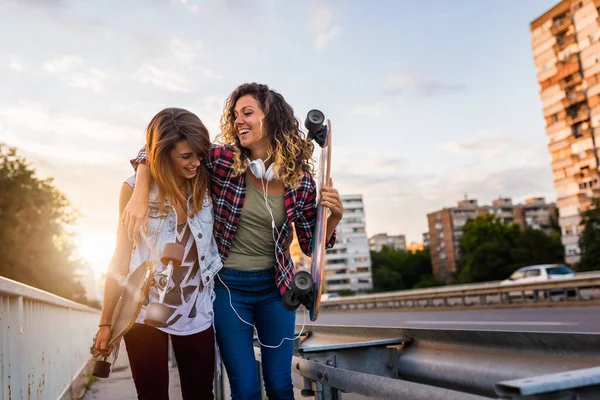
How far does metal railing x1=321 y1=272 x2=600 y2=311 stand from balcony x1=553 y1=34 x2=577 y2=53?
4885cm

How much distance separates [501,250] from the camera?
86.9 metres

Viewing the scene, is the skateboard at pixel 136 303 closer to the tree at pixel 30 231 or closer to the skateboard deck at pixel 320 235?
the skateboard deck at pixel 320 235

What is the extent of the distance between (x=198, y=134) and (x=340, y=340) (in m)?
2.09

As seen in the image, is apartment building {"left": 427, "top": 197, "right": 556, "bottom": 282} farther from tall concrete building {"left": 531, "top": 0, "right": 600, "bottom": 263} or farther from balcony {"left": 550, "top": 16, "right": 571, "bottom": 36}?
balcony {"left": 550, "top": 16, "right": 571, "bottom": 36}

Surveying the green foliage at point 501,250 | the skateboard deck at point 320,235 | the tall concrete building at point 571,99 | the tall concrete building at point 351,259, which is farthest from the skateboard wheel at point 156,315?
the tall concrete building at point 351,259

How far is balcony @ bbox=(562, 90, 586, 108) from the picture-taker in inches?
2633

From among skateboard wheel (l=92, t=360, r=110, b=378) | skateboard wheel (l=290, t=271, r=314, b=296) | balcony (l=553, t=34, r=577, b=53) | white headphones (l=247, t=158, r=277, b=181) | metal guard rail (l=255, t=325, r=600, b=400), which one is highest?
balcony (l=553, t=34, r=577, b=53)

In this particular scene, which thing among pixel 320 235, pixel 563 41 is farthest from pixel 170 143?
pixel 563 41

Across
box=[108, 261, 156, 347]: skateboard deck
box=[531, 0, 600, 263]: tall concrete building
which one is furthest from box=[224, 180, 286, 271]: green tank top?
box=[531, 0, 600, 263]: tall concrete building

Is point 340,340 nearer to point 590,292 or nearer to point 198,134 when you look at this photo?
point 198,134

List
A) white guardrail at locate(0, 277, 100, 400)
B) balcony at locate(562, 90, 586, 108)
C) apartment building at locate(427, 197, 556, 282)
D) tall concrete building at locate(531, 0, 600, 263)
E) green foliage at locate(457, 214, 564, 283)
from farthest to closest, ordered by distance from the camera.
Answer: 1. apartment building at locate(427, 197, 556, 282)
2. green foliage at locate(457, 214, 564, 283)
3. balcony at locate(562, 90, 586, 108)
4. tall concrete building at locate(531, 0, 600, 263)
5. white guardrail at locate(0, 277, 100, 400)

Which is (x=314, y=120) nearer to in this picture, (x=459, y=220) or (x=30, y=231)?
(x=30, y=231)

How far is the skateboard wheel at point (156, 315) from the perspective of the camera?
9.49 feet

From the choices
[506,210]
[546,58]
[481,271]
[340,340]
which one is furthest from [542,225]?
[340,340]
